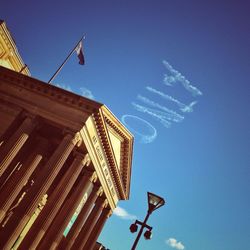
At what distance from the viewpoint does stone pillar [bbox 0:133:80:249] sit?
52.0ft

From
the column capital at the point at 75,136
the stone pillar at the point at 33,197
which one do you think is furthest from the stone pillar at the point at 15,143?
the column capital at the point at 75,136

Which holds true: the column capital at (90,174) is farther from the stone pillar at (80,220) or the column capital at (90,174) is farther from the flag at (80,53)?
the flag at (80,53)

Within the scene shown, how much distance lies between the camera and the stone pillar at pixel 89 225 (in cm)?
2492

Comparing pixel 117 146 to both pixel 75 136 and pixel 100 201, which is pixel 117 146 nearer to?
pixel 100 201

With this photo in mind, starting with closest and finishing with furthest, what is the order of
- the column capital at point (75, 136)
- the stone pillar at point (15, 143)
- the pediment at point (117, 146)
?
the stone pillar at point (15, 143) → the column capital at point (75, 136) → the pediment at point (117, 146)

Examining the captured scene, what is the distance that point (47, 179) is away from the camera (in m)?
17.9

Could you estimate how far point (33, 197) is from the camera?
17.0 m

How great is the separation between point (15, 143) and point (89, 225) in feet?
39.8

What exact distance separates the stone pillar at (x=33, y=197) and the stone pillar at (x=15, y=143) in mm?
2455

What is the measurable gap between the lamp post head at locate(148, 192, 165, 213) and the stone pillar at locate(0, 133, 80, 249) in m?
8.04

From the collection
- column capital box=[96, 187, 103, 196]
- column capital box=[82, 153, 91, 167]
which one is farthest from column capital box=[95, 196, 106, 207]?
column capital box=[82, 153, 91, 167]

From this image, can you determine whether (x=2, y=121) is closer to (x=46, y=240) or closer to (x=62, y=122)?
(x=62, y=122)

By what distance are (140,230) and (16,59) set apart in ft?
95.4

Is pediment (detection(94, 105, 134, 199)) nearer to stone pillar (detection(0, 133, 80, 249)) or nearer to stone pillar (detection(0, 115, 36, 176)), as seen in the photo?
stone pillar (detection(0, 133, 80, 249))
